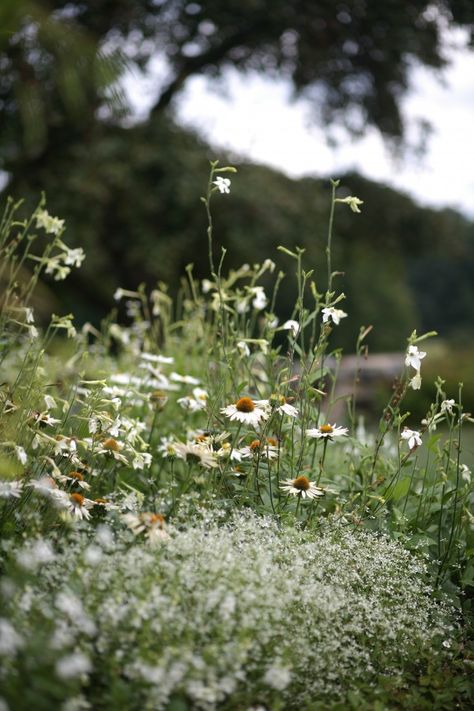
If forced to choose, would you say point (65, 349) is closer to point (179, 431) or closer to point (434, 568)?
point (179, 431)

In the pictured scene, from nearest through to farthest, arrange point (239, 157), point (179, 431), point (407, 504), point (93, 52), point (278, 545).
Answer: point (278, 545), point (407, 504), point (93, 52), point (179, 431), point (239, 157)

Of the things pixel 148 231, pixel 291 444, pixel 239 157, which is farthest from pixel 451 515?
pixel 239 157

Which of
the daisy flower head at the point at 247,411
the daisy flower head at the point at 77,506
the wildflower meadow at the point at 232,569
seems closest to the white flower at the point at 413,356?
the wildflower meadow at the point at 232,569

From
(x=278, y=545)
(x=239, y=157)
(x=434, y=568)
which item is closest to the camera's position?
→ (x=278, y=545)

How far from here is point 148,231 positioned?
10.1m

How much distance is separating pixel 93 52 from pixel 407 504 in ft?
6.97

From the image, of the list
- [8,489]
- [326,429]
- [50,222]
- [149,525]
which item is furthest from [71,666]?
[50,222]

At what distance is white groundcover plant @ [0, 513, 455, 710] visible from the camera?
1604 millimetres

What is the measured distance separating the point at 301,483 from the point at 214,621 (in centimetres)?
64

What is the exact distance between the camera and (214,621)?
1.75 m

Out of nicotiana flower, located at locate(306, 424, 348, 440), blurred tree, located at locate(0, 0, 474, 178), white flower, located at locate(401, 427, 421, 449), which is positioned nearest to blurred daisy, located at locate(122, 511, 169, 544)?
nicotiana flower, located at locate(306, 424, 348, 440)

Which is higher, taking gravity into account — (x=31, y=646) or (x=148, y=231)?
(x=148, y=231)

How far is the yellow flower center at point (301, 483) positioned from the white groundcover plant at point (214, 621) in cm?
14

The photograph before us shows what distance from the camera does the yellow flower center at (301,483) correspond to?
2.29 metres
